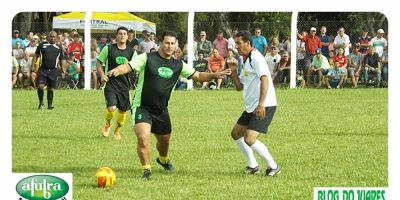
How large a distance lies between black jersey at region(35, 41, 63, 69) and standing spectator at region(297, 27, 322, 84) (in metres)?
6.05

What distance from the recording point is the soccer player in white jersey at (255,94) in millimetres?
9758

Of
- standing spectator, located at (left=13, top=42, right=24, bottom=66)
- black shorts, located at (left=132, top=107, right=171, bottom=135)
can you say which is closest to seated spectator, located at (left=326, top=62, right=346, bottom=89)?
standing spectator, located at (left=13, top=42, right=24, bottom=66)

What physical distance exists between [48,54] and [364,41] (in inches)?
311

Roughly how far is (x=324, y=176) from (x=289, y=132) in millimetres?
4186

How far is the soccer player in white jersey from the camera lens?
9.76 meters

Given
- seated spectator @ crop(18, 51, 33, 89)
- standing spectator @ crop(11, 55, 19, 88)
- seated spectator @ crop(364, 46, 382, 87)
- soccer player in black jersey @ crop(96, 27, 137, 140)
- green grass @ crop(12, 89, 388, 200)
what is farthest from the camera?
seated spectator @ crop(364, 46, 382, 87)

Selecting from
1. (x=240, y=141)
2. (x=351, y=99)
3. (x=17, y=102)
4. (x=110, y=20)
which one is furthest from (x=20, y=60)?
(x=240, y=141)

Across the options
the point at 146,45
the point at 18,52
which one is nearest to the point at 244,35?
the point at 146,45

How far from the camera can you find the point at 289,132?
13961 millimetres

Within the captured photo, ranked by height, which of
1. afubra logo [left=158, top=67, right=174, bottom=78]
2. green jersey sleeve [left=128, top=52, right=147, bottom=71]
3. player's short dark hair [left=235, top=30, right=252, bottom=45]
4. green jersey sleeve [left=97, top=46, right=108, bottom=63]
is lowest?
afubra logo [left=158, top=67, right=174, bottom=78]

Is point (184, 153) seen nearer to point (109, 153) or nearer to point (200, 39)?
point (109, 153)

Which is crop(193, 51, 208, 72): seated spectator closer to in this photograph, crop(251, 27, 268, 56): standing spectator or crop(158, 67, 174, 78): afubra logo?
crop(251, 27, 268, 56): standing spectator

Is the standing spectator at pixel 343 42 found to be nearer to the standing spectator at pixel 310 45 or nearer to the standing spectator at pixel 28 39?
the standing spectator at pixel 310 45

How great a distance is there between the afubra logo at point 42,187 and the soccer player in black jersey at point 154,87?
1.53 m
